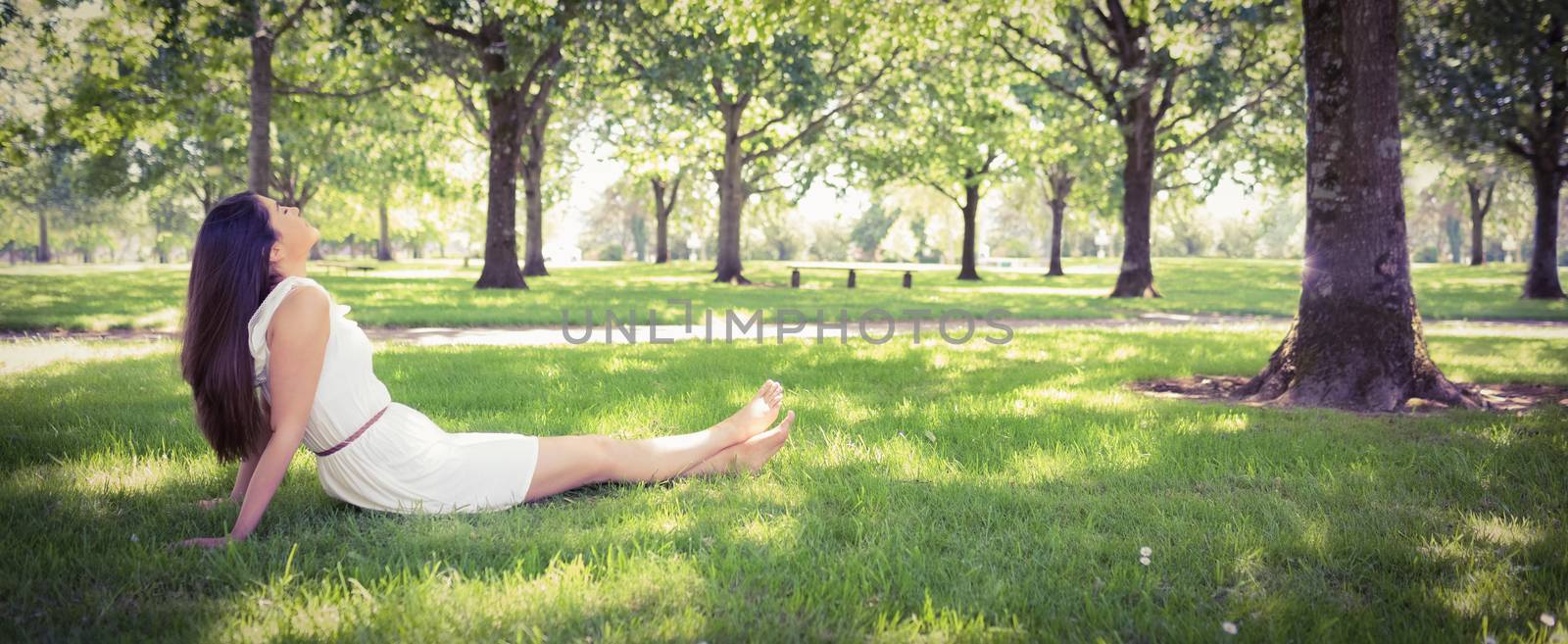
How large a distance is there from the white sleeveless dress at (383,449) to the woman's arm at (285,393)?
0.09 m

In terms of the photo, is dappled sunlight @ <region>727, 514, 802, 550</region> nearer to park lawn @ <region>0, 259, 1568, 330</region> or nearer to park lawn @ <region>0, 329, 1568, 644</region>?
park lawn @ <region>0, 329, 1568, 644</region>

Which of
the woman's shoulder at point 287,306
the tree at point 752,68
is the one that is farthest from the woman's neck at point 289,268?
the tree at point 752,68

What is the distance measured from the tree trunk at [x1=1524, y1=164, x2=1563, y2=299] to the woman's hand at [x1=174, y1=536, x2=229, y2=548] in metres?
29.3

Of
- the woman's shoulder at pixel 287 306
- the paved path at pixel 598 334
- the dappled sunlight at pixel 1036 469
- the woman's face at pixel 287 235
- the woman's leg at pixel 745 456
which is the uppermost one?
the woman's face at pixel 287 235

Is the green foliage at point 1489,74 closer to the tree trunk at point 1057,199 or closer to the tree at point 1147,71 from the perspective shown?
the tree at point 1147,71

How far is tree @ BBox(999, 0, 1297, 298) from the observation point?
18875mm

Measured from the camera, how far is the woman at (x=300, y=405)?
10.7 ft

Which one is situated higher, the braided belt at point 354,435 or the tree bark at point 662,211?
the tree bark at point 662,211

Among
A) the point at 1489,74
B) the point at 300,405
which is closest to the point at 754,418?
the point at 300,405

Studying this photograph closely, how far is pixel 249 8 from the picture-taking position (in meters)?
16.0

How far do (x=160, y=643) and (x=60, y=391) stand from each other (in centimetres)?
556

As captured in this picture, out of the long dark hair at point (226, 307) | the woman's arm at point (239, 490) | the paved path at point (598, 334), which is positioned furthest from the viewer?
the paved path at point (598, 334)

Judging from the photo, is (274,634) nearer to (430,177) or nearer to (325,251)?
(430,177)

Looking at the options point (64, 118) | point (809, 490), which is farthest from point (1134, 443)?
point (64, 118)
